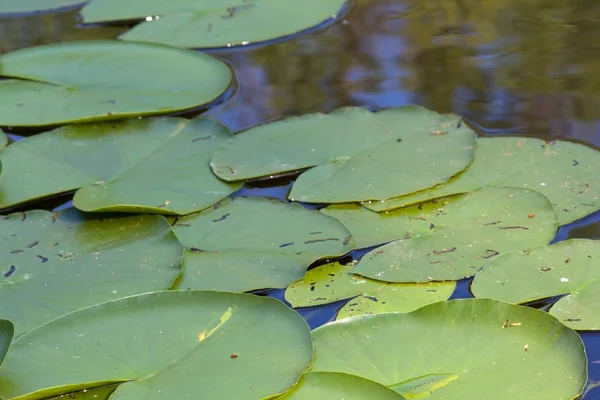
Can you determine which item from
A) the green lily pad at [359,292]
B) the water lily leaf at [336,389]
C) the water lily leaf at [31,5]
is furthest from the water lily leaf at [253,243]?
the water lily leaf at [31,5]

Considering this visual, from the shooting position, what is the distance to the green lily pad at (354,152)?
1.57 meters

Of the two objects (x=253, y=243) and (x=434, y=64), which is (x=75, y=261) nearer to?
(x=253, y=243)

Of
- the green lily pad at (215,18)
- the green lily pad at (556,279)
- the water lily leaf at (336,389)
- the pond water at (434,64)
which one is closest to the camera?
the water lily leaf at (336,389)

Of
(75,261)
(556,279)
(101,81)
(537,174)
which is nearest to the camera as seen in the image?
(556,279)

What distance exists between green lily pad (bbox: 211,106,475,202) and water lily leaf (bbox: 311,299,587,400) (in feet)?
1.26

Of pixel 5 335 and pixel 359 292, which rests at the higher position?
pixel 5 335

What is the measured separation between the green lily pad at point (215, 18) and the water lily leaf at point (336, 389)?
139cm

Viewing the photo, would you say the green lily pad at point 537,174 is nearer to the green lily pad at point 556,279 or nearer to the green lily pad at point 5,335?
the green lily pad at point 556,279

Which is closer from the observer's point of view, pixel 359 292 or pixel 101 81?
pixel 359 292

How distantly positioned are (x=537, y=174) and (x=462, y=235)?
26 centimetres

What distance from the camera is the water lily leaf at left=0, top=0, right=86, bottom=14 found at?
258 centimetres

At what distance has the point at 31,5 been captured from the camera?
8.53ft

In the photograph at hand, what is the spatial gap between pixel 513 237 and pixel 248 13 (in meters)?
1.31

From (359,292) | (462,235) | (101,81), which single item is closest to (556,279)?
(462,235)
